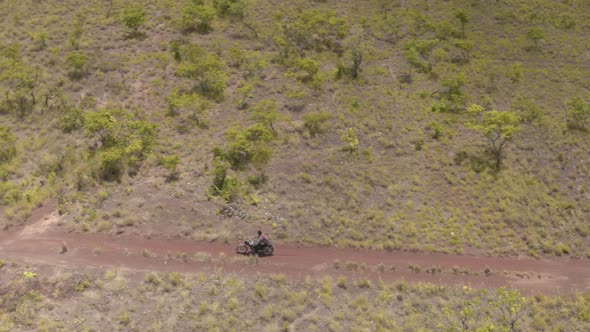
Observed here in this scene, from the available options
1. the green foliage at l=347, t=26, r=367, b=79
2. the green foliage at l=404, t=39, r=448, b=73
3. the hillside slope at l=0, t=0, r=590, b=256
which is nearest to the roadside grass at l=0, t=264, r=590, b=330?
the hillside slope at l=0, t=0, r=590, b=256

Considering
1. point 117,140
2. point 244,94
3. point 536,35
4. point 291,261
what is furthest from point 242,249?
point 536,35

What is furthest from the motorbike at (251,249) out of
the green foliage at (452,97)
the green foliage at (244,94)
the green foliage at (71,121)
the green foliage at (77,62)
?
the green foliage at (77,62)

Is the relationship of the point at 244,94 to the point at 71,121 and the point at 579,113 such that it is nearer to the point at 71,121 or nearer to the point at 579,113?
the point at 71,121

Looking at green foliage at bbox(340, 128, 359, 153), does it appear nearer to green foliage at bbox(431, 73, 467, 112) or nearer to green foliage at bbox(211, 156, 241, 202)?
green foliage at bbox(431, 73, 467, 112)

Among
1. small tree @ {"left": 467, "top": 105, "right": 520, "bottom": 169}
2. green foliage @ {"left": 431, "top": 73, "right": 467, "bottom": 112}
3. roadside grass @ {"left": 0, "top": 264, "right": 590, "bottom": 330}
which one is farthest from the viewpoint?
green foliage @ {"left": 431, "top": 73, "right": 467, "bottom": 112}

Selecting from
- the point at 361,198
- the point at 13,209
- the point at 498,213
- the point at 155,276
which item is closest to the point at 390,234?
the point at 361,198

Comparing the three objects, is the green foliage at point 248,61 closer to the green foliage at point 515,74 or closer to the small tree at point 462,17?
the small tree at point 462,17

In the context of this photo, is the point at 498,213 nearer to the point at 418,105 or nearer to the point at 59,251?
the point at 418,105
